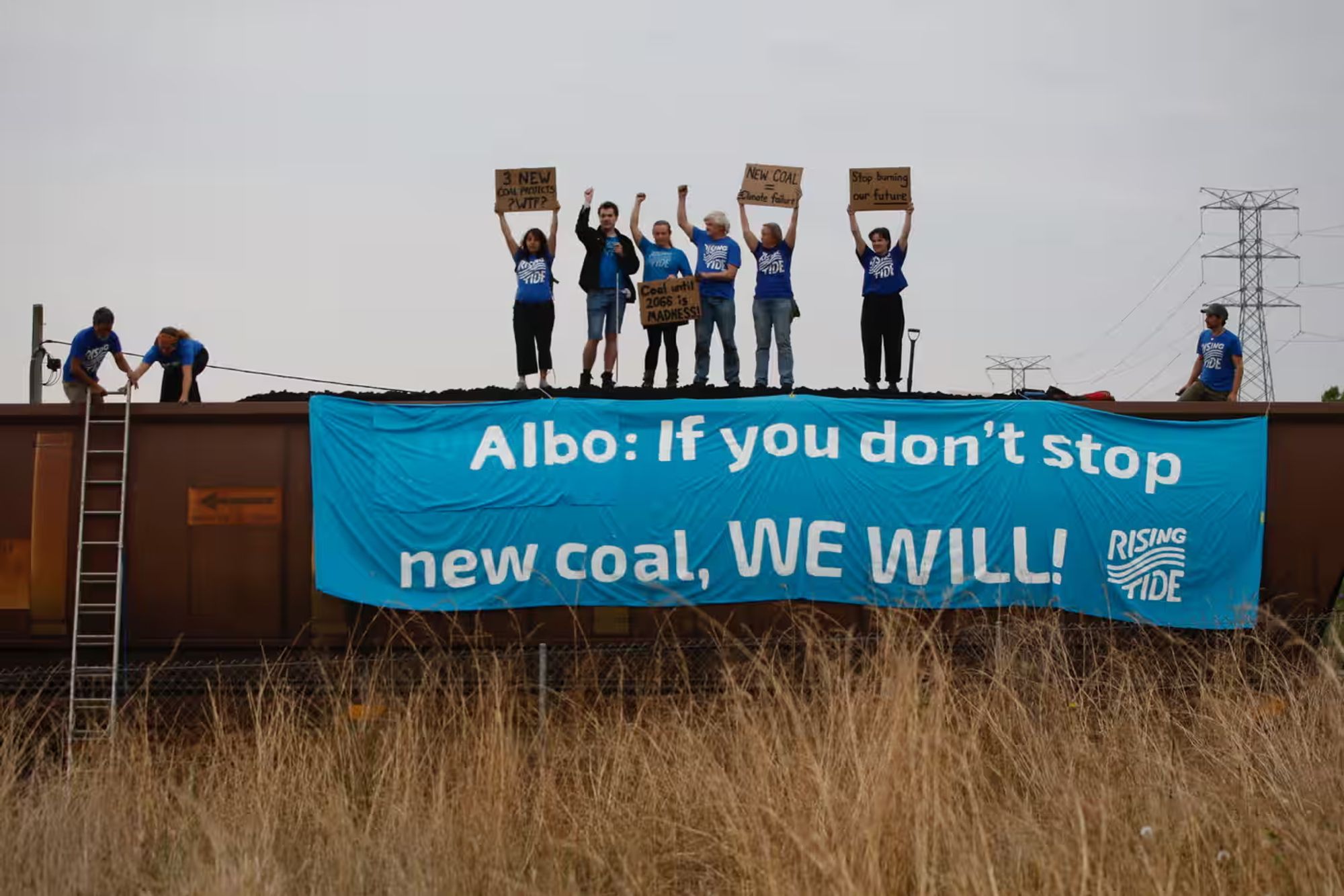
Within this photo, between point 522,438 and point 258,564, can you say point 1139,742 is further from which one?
point 258,564

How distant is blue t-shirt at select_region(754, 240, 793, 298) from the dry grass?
4066mm

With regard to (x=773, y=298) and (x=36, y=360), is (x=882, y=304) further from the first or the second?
(x=36, y=360)

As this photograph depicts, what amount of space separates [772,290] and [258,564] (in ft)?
16.9

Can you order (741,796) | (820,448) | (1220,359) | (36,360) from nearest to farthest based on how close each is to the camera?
(741,796) < (820,448) < (1220,359) < (36,360)

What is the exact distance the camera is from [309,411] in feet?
34.1

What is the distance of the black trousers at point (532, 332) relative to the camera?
12.1 m

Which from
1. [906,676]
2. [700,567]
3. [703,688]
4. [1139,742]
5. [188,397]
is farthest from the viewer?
[188,397]

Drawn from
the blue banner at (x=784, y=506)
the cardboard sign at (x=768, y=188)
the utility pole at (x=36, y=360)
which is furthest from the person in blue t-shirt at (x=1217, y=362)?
the utility pole at (x=36, y=360)

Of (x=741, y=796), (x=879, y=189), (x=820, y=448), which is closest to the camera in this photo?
(x=741, y=796)

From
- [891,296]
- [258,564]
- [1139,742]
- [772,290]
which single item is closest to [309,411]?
[258,564]

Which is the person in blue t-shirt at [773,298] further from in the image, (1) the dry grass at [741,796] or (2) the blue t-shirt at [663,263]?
(1) the dry grass at [741,796]

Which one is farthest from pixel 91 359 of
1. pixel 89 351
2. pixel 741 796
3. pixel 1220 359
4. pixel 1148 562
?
pixel 1220 359

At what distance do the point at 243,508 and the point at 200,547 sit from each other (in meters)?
0.46

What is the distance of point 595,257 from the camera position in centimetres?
1238
